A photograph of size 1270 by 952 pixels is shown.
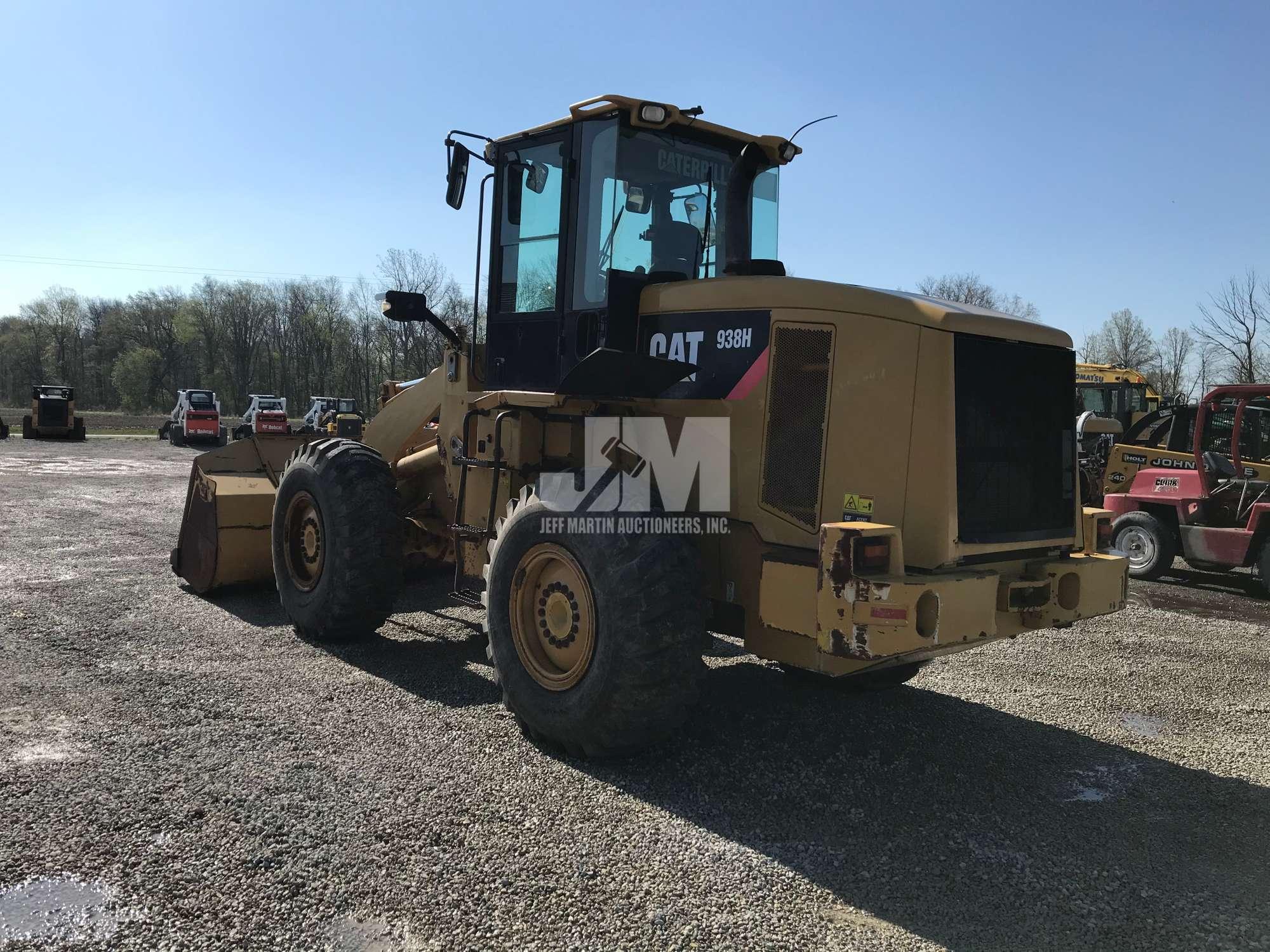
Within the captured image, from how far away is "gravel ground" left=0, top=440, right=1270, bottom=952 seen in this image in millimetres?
3250

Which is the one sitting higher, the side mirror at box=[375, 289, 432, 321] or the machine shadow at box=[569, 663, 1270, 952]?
the side mirror at box=[375, 289, 432, 321]

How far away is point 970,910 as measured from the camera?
3.40m

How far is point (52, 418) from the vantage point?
34.4m

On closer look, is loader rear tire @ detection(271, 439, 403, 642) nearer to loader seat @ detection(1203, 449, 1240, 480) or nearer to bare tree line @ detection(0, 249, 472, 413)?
loader seat @ detection(1203, 449, 1240, 480)

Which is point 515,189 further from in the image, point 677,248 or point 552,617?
point 552,617

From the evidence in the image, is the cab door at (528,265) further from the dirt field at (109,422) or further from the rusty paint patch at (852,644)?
the dirt field at (109,422)

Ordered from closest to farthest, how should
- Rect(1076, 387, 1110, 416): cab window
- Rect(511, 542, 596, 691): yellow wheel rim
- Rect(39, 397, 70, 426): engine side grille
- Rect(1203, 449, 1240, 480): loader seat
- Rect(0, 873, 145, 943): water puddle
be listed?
Rect(0, 873, 145, 943): water puddle → Rect(511, 542, 596, 691): yellow wheel rim → Rect(1203, 449, 1240, 480): loader seat → Rect(1076, 387, 1110, 416): cab window → Rect(39, 397, 70, 426): engine side grille

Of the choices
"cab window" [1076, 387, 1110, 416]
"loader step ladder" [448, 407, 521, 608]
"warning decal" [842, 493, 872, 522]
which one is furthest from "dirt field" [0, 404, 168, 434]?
"warning decal" [842, 493, 872, 522]

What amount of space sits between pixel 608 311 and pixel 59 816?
3.57 meters

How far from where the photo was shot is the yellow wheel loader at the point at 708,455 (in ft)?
14.3

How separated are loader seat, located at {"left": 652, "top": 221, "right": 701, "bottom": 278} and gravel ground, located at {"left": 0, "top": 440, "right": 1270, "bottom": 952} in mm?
2630

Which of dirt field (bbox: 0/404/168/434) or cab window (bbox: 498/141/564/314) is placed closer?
cab window (bbox: 498/141/564/314)

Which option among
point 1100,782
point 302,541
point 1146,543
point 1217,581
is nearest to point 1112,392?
point 1217,581

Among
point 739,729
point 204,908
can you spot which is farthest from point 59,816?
point 739,729
